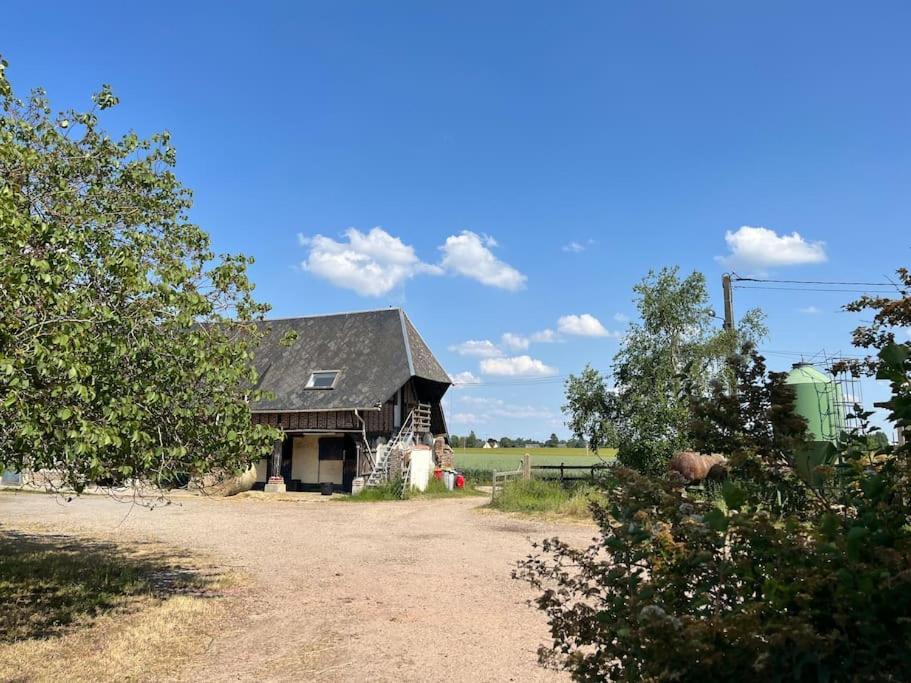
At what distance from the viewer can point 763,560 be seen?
2.34 m

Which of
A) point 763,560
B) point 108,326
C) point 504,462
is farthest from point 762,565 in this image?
point 504,462

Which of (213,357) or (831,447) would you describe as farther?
(213,357)

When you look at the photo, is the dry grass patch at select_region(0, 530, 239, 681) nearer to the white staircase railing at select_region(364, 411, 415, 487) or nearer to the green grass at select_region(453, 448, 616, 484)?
the green grass at select_region(453, 448, 616, 484)

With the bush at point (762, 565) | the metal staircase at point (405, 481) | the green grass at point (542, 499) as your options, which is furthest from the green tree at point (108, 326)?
the metal staircase at point (405, 481)

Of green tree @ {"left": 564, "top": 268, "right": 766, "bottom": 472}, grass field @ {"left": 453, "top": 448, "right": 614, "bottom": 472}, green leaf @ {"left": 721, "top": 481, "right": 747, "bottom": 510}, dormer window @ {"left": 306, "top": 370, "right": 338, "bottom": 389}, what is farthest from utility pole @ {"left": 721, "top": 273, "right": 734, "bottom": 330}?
green leaf @ {"left": 721, "top": 481, "right": 747, "bottom": 510}

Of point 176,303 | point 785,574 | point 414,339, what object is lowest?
point 785,574

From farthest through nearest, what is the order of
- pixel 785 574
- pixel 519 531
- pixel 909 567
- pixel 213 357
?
pixel 519 531 → pixel 213 357 → pixel 785 574 → pixel 909 567

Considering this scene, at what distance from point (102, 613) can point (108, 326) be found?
3.62 m

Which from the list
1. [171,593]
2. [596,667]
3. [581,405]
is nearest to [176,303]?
[171,593]

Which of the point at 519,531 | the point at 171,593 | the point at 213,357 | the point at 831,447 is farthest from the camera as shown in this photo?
the point at 519,531

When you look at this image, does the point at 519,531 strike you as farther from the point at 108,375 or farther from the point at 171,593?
the point at 108,375

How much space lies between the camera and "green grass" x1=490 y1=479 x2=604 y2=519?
17688mm

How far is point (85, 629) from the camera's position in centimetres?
678

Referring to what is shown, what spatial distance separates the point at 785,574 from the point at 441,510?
729 inches
